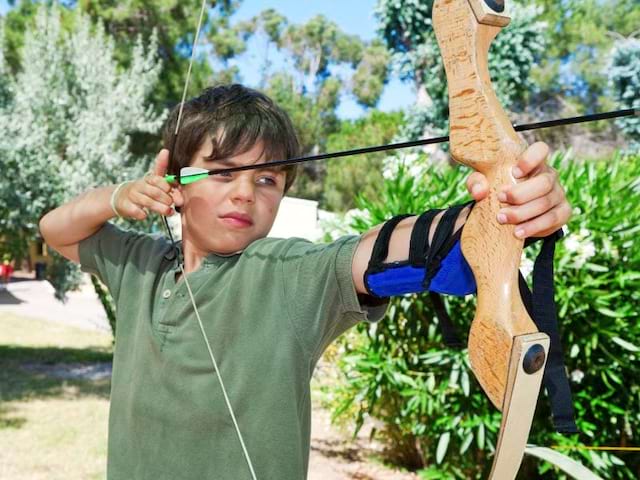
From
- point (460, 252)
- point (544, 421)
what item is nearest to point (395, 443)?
point (544, 421)

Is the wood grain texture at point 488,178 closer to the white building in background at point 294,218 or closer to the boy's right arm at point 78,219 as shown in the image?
the boy's right arm at point 78,219

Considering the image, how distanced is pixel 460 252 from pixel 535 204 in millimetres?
131

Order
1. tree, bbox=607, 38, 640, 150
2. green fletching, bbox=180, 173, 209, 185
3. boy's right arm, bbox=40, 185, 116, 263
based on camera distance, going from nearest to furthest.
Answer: green fletching, bbox=180, 173, 209, 185
boy's right arm, bbox=40, 185, 116, 263
tree, bbox=607, 38, 640, 150

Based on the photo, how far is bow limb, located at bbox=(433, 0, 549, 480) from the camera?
2.38 ft

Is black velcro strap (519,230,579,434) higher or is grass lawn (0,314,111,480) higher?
black velcro strap (519,230,579,434)

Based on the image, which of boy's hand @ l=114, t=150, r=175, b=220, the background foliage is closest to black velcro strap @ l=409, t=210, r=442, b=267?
boy's hand @ l=114, t=150, r=175, b=220

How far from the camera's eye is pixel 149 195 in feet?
4.12

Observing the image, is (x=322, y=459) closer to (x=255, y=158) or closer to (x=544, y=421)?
(x=544, y=421)

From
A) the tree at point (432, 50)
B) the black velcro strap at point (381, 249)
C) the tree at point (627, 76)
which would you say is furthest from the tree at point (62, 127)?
the black velcro strap at point (381, 249)

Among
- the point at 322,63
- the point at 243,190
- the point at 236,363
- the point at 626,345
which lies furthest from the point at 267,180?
the point at 322,63

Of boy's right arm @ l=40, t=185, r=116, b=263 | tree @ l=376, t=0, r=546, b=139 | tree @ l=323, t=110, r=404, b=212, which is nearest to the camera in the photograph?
boy's right arm @ l=40, t=185, r=116, b=263

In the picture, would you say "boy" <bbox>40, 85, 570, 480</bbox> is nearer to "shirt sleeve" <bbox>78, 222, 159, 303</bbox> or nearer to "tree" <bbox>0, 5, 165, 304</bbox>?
"shirt sleeve" <bbox>78, 222, 159, 303</bbox>

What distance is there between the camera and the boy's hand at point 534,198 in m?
0.74

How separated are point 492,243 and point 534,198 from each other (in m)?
0.07
